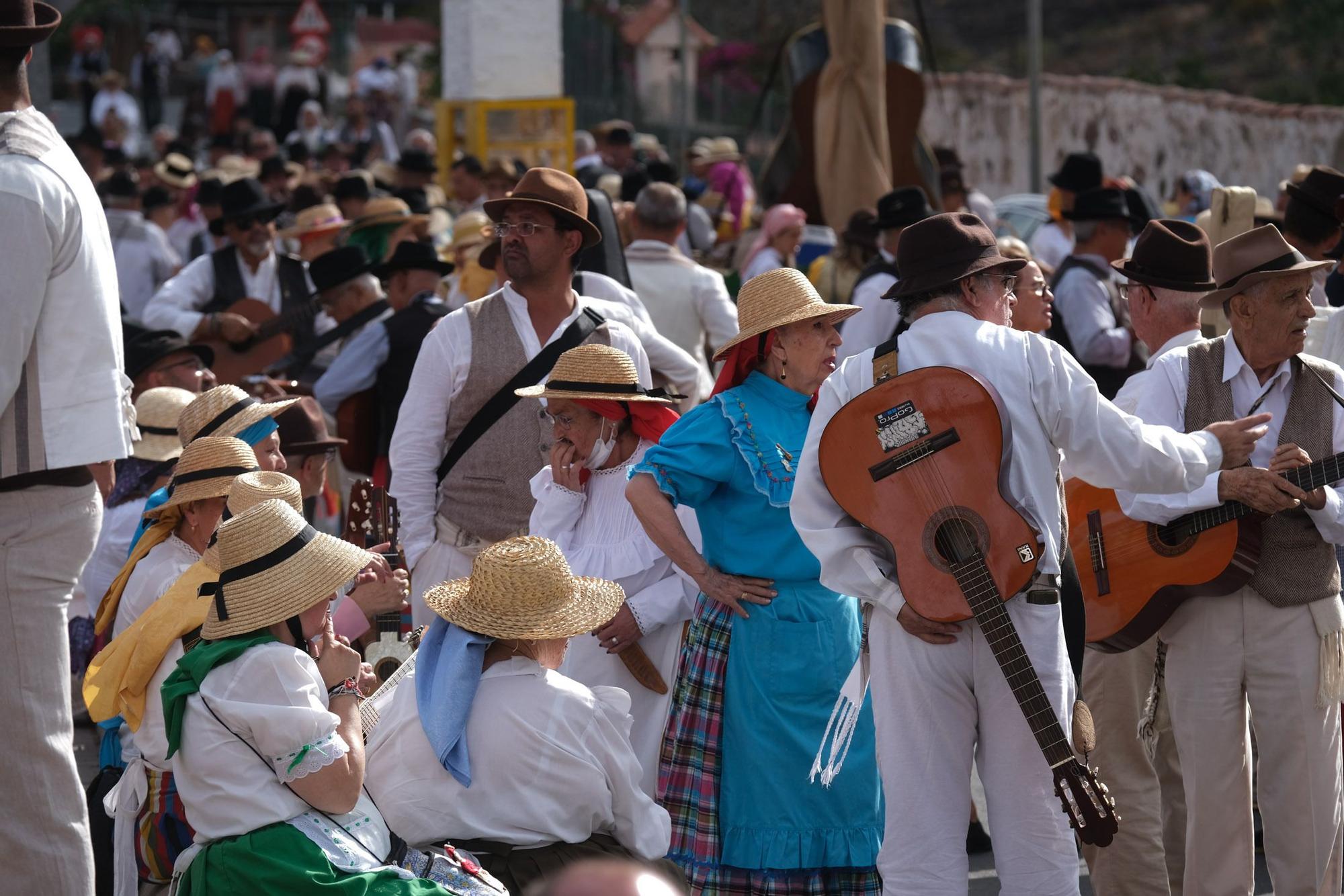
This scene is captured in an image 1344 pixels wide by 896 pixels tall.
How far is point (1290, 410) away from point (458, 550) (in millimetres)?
2823

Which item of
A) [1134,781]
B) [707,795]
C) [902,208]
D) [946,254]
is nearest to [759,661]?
[707,795]

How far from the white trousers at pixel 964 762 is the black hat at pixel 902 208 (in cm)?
531

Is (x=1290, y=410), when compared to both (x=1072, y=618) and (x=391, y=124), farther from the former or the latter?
(x=391, y=124)

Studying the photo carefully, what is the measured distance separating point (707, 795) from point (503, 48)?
1163 centimetres

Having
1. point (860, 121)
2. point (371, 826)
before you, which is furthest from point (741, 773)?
point (860, 121)

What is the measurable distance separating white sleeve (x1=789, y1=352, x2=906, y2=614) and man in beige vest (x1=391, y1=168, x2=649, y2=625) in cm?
172

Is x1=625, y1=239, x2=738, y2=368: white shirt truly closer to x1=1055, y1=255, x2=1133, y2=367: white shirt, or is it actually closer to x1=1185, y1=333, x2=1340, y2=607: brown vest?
x1=1055, y1=255, x2=1133, y2=367: white shirt

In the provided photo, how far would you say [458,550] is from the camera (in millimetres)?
6176

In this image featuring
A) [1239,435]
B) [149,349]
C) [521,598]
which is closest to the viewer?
[521,598]

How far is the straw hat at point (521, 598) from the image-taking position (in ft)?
13.4

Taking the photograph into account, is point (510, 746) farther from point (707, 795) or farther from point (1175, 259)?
point (1175, 259)

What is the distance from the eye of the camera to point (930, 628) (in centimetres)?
418

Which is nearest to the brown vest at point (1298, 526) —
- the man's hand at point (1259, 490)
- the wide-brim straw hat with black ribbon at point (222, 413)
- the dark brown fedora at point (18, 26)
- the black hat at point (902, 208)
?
the man's hand at point (1259, 490)

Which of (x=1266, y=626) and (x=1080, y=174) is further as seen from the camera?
(x=1080, y=174)
